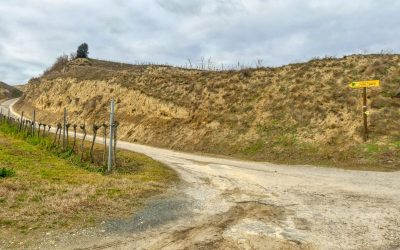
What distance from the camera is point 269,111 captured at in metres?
32.8

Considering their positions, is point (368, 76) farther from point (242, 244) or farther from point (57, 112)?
point (57, 112)

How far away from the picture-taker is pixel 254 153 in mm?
27844

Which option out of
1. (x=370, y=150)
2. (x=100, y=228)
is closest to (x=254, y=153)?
(x=370, y=150)

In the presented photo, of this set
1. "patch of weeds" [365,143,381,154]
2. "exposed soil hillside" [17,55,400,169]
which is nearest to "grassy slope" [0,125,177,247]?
"exposed soil hillside" [17,55,400,169]

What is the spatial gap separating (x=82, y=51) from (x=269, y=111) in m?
59.5

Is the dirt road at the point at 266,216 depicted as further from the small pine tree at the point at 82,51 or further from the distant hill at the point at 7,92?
the distant hill at the point at 7,92

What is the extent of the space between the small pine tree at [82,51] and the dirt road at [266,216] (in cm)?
6990

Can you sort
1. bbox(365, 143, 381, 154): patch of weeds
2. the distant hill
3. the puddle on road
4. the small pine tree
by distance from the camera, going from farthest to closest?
the distant hill < the small pine tree < bbox(365, 143, 381, 154): patch of weeds < the puddle on road

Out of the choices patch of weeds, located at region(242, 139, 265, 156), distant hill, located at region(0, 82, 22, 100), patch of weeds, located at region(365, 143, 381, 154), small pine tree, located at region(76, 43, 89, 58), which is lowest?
patch of weeds, located at region(242, 139, 265, 156)

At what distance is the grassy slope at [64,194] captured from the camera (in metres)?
10.5

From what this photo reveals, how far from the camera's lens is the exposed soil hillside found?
25422 mm

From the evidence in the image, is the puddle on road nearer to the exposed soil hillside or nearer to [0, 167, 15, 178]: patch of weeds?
[0, 167, 15, 178]: patch of weeds

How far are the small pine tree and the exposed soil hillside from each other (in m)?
33.5

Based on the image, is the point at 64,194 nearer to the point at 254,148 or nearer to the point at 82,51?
the point at 254,148
